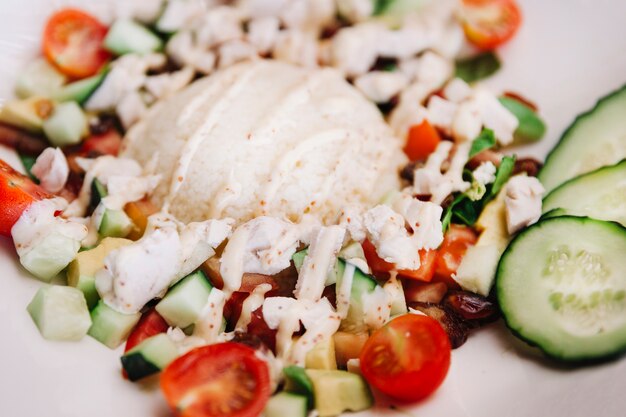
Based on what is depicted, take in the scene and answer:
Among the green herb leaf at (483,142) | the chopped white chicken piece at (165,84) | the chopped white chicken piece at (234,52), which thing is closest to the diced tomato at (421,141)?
the green herb leaf at (483,142)

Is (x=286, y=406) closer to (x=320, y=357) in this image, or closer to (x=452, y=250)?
(x=320, y=357)

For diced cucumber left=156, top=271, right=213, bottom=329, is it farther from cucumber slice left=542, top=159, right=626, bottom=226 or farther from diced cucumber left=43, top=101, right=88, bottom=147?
cucumber slice left=542, top=159, right=626, bottom=226

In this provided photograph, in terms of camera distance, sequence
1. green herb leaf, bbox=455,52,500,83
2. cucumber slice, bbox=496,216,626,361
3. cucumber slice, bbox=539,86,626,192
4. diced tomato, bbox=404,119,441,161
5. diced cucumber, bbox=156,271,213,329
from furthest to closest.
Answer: green herb leaf, bbox=455,52,500,83 → diced tomato, bbox=404,119,441,161 → cucumber slice, bbox=539,86,626,192 → diced cucumber, bbox=156,271,213,329 → cucumber slice, bbox=496,216,626,361

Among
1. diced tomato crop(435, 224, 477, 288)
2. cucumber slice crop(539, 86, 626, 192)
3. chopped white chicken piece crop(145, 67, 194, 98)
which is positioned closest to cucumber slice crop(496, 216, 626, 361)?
diced tomato crop(435, 224, 477, 288)

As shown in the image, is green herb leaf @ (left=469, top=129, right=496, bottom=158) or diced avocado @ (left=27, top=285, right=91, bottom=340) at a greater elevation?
green herb leaf @ (left=469, top=129, right=496, bottom=158)

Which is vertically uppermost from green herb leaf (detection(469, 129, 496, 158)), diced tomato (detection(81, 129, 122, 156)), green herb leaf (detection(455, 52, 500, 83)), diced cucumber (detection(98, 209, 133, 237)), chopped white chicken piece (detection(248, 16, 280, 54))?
chopped white chicken piece (detection(248, 16, 280, 54))
